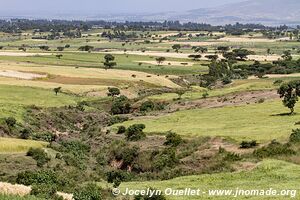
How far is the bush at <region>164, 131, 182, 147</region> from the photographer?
67.0 metres

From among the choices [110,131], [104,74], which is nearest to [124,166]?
[110,131]

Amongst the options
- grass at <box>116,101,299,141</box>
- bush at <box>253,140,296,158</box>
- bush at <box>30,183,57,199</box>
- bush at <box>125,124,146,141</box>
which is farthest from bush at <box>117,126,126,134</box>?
bush at <box>30,183,57,199</box>

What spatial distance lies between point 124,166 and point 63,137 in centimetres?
1911

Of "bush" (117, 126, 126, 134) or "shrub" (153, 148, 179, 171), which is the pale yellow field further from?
"shrub" (153, 148, 179, 171)

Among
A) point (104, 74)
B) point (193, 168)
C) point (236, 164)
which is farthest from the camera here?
point (104, 74)

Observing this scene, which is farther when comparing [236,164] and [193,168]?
[193,168]

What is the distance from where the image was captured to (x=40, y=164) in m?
55.5

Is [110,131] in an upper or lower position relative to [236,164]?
lower

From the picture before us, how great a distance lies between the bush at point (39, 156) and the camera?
186ft

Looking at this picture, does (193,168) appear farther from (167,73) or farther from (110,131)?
(167,73)

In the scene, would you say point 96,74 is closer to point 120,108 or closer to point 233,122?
point 120,108

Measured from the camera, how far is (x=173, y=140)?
222 ft

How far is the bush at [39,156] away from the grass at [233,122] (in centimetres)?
2072

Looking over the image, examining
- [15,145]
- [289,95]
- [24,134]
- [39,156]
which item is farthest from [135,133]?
[289,95]
